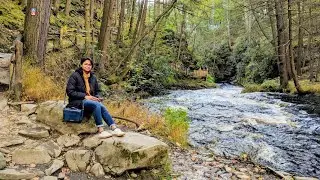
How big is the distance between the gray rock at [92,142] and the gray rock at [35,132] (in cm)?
74

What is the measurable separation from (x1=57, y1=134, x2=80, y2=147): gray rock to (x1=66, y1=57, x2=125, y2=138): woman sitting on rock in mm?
420

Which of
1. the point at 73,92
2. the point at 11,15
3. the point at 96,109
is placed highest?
the point at 11,15

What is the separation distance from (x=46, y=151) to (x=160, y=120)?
10.4 feet

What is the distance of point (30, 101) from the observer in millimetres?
7234

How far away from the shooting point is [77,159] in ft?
16.1

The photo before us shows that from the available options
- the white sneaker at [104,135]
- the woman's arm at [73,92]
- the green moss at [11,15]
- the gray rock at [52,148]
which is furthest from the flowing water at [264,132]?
the green moss at [11,15]

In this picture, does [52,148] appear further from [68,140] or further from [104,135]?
[104,135]

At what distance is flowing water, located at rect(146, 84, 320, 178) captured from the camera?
22.3 ft

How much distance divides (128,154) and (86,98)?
4.13 ft

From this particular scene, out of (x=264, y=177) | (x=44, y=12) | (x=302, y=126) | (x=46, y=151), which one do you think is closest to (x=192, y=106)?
(x=302, y=126)

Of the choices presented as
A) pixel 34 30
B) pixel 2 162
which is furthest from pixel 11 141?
pixel 34 30

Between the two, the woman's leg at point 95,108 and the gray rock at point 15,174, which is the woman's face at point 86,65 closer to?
the woman's leg at point 95,108

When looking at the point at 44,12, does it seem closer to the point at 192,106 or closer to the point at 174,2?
the point at 174,2

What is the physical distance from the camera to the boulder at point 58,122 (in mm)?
5594
